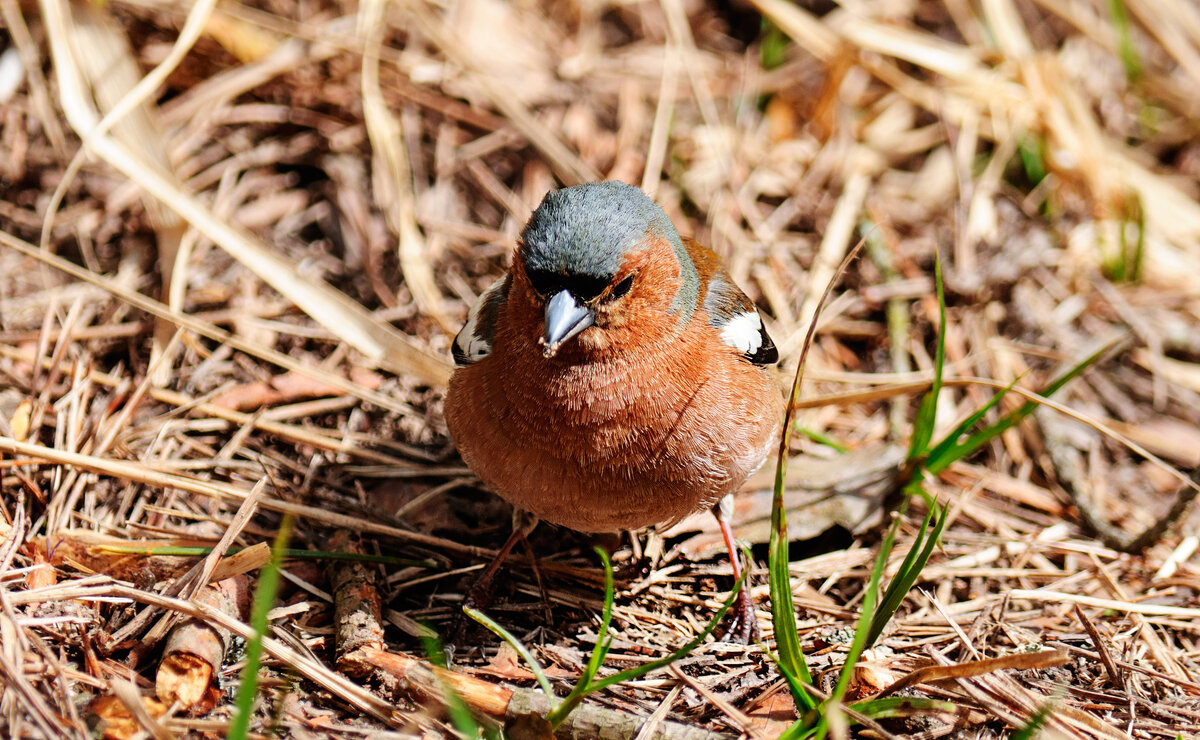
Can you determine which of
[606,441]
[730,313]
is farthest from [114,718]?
[730,313]

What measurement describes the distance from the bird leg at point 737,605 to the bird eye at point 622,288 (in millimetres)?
1117

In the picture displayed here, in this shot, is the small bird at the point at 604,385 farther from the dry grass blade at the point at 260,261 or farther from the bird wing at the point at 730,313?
the dry grass blade at the point at 260,261

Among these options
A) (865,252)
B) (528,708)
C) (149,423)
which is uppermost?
(865,252)

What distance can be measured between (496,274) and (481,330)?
1.62 meters

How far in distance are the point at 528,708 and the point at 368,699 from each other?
1.67 ft

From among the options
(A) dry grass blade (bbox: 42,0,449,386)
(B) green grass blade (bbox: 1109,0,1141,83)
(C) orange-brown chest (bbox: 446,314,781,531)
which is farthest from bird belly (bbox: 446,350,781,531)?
(B) green grass blade (bbox: 1109,0,1141,83)

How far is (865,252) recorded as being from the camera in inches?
219

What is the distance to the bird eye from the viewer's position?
327 centimetres

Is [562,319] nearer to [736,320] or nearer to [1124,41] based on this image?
[736,320]

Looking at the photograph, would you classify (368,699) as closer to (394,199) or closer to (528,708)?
(528,708)

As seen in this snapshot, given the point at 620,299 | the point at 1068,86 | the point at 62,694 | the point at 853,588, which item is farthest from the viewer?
the point at 1068,86

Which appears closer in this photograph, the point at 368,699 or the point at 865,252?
the point at 368,699

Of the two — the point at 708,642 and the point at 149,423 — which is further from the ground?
the point at 149,423

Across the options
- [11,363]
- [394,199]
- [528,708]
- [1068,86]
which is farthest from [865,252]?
[11,363]
